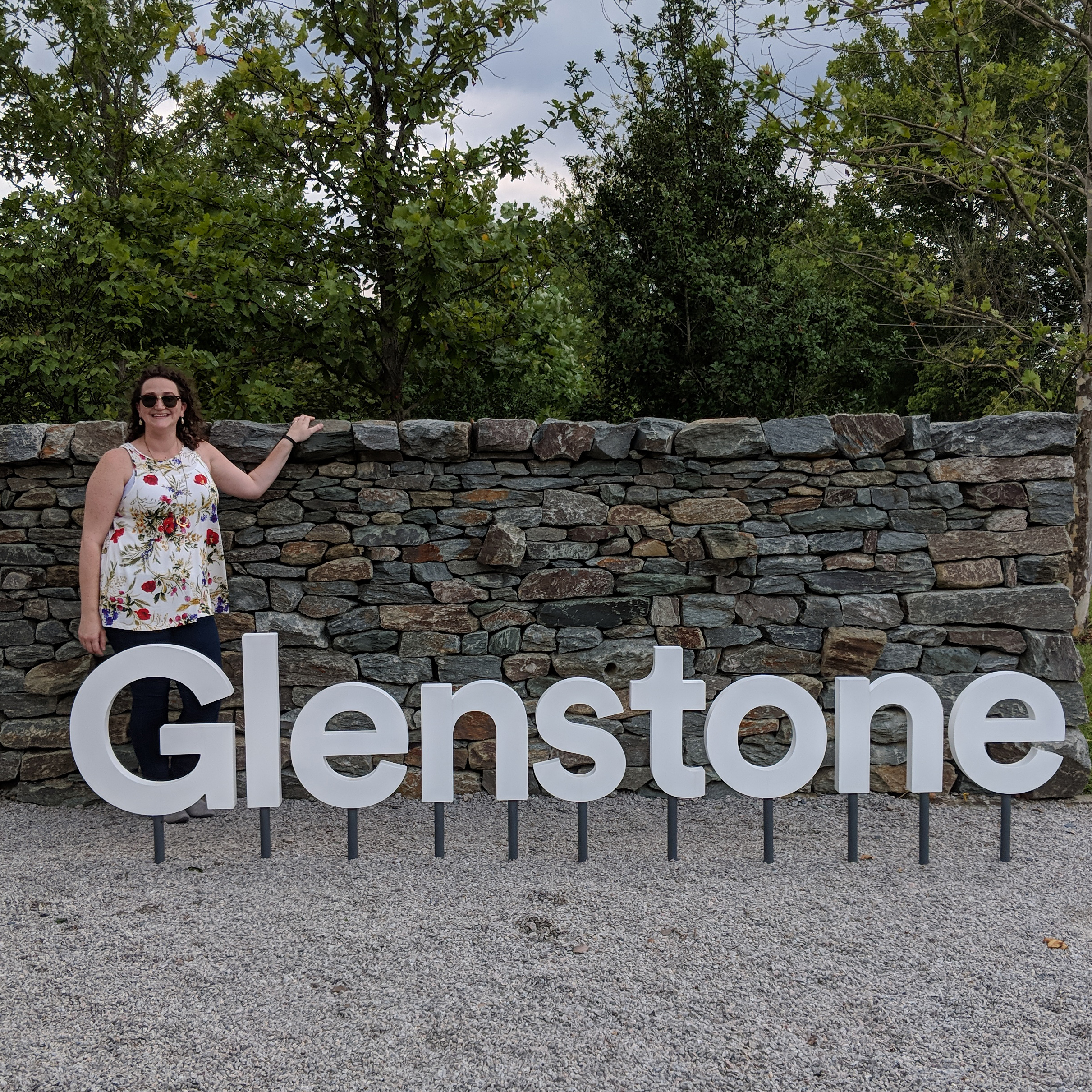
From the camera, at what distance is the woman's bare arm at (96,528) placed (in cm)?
343

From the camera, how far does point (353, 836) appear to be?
339cm

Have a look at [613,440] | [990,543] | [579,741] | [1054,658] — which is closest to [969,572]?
[990,543]

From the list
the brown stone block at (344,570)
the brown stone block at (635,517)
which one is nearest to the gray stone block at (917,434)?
the brown stone block at (635,517)

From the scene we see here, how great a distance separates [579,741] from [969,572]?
2.20 m

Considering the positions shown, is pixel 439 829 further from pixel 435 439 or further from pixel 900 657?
pixel 900 657

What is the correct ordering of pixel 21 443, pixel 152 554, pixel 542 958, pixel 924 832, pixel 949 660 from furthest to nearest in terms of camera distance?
pixel 949 660
pixel 21 443
pixel 152 554
pixel 924 832
pixel 542 958

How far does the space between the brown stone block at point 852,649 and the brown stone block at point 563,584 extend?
1.13 meters

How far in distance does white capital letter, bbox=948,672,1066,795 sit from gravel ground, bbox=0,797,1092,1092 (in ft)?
1.22

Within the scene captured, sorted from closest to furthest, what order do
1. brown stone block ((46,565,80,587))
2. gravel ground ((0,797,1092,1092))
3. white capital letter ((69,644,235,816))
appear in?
gravel ground ((0,797,1092,1092)) → white capital letter ((69,644,235,816)) → brown stone block ((46,565,80,587))

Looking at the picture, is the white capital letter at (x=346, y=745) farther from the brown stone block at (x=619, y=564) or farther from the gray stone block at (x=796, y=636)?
the gray stone block at (x=796, y=636)

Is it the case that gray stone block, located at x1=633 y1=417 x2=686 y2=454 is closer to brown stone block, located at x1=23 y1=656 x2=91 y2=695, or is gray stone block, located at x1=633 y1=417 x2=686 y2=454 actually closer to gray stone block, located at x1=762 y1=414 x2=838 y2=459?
gray stone block, located at x1=762 y1=414 x2=838 y2=459

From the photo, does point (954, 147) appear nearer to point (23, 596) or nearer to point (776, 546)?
point (776, 546)

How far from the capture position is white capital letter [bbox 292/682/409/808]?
3275mm

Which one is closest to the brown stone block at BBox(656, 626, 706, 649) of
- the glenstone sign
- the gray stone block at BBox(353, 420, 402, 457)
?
the glenstone sign
